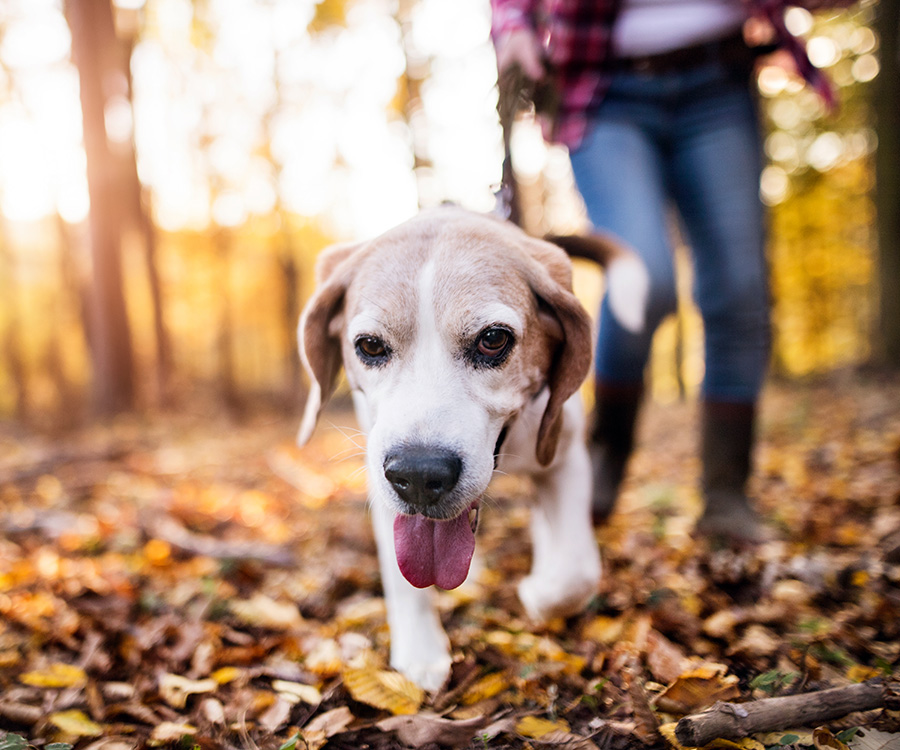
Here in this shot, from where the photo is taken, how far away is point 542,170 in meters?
14.2

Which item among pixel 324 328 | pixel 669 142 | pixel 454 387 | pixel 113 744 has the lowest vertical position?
pixel 113 744

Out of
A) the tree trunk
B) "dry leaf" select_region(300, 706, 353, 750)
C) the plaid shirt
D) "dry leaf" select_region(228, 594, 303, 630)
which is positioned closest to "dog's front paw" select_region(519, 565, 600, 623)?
"dry leaf" select_region(300, 706, 353, 750)

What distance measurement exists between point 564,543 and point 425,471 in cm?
75

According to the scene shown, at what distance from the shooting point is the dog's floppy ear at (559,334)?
1.95m

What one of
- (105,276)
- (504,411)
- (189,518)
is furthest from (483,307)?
(105,276)

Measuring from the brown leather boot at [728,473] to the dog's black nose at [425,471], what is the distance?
171 centimetres

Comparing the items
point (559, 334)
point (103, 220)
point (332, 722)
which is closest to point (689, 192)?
point (559, 334)

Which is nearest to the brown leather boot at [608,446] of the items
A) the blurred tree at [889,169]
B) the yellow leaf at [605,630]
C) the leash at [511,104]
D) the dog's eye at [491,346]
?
the yellow leaf at [605,630]

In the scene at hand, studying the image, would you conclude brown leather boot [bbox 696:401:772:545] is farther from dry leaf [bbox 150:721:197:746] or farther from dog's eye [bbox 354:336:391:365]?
dry leaf [bbox 150:721:197:746]

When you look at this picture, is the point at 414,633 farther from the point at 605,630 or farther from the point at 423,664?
the point at 605,630

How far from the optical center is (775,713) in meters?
1.51

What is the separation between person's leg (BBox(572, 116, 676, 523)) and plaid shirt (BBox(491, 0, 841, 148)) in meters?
0.12

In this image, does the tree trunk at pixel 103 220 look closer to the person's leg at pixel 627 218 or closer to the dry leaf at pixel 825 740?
the person's leg at pixel 627 218

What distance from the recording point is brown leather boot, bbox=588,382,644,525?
9.52ft
